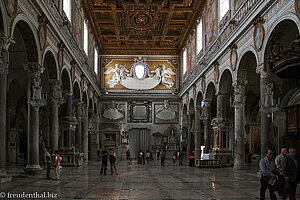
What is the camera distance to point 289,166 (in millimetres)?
9164

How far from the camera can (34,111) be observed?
17703mm

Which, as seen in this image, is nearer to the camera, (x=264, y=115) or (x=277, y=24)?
(x=277, y=24)

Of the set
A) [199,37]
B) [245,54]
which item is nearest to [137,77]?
[199,37]

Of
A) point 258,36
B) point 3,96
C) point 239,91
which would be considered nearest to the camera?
point 3,96

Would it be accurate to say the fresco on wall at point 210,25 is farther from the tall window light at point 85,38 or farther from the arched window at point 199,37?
the tall window light at point 85,38

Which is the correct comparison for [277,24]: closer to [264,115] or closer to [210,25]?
[264,115]

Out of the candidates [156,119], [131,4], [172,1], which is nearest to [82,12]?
[131,4]

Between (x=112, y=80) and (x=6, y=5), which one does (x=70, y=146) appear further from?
(x=112, y=80)

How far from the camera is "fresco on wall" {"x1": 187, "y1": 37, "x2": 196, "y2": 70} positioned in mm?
34225

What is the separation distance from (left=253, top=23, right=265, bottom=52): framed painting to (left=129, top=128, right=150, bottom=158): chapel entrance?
1037 inches

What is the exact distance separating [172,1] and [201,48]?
178 inches

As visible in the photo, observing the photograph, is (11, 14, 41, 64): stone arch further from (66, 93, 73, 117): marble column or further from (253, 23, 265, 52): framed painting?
(253, 23, 265, 52): framed painting

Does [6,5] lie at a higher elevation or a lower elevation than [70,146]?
higher

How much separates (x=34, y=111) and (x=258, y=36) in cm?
1098
